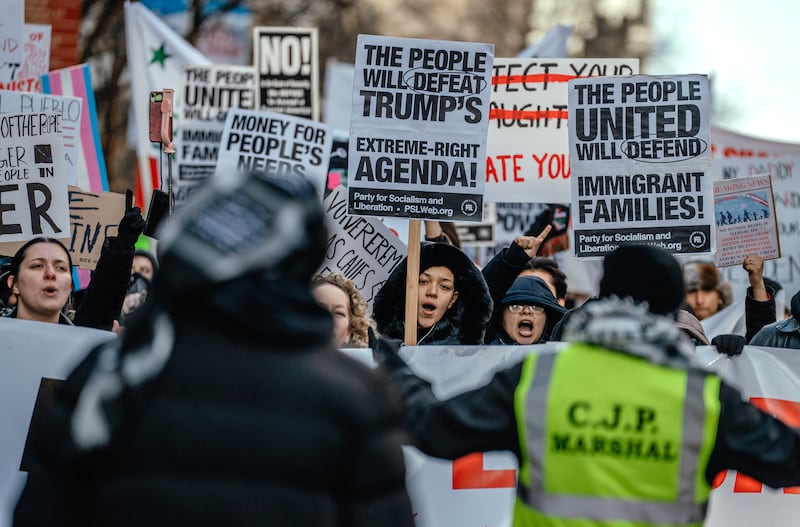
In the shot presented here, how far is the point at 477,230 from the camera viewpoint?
9.46 meters

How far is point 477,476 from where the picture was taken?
4.91 m

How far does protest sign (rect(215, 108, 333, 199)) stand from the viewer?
8023mm

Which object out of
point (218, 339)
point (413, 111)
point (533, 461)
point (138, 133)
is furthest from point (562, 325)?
point (138, 133)

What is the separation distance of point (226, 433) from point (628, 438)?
1159 mm

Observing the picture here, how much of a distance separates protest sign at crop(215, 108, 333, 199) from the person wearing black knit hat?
5.88m

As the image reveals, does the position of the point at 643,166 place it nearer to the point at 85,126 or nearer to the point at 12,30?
the point at 85,126

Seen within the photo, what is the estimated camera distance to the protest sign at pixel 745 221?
6.82 meters

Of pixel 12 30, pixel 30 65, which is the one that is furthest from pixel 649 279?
pixel 30 65

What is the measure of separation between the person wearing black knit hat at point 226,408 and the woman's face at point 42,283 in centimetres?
325

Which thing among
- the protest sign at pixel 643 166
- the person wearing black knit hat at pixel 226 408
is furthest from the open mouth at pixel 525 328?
the person wearing black knit hat at pixel 226 408

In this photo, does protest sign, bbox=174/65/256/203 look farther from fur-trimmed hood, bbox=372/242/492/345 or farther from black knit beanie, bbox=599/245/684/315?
black knit beanie, bbox=599/245/684/315

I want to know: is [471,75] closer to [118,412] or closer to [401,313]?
[401,313]

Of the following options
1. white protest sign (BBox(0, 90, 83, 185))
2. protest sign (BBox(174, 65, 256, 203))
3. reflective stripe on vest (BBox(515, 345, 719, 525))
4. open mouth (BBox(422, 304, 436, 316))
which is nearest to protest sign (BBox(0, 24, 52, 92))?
white protest sign (BBox(0, 90, 83, 185))

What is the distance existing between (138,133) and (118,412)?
25.4ft
